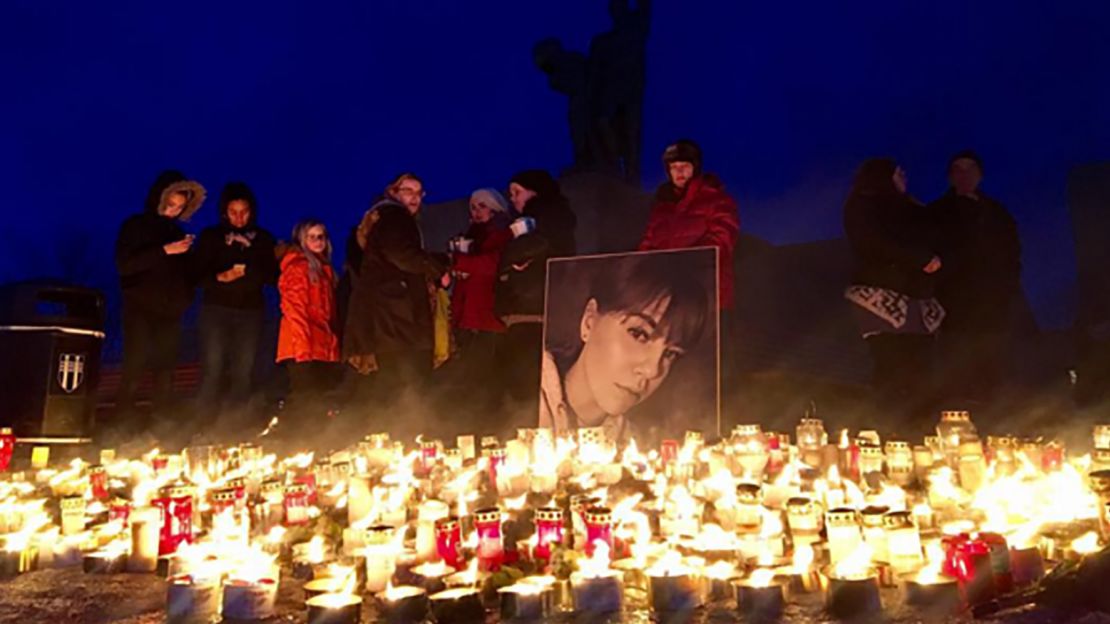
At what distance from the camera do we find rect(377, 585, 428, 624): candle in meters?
2.93

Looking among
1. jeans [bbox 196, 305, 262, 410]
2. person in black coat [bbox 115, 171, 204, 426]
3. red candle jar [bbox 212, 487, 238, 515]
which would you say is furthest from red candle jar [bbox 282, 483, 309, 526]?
person in black coat [bbox 115, 171, 204, 426]

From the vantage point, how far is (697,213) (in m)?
6.87

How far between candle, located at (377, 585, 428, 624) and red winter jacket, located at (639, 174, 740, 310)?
13.8ft

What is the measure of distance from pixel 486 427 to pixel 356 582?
13.1 ft

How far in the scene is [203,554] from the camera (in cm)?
345

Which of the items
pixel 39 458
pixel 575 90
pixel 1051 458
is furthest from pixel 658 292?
pixel 575 90

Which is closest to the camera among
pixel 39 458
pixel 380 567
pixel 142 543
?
pixel 380 567

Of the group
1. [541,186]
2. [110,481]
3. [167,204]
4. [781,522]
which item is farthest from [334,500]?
[167,204]

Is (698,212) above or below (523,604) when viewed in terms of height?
above

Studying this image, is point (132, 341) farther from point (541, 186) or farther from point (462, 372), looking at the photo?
point (541, 186)

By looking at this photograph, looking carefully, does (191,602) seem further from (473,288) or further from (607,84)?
Result: (607,84)

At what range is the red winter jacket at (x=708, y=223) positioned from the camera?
6.77 m

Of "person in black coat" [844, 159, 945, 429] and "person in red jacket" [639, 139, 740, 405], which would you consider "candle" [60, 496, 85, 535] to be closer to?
"person in red jacket" [639, 139, 740, 405]

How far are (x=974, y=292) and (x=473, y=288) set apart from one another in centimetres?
393
